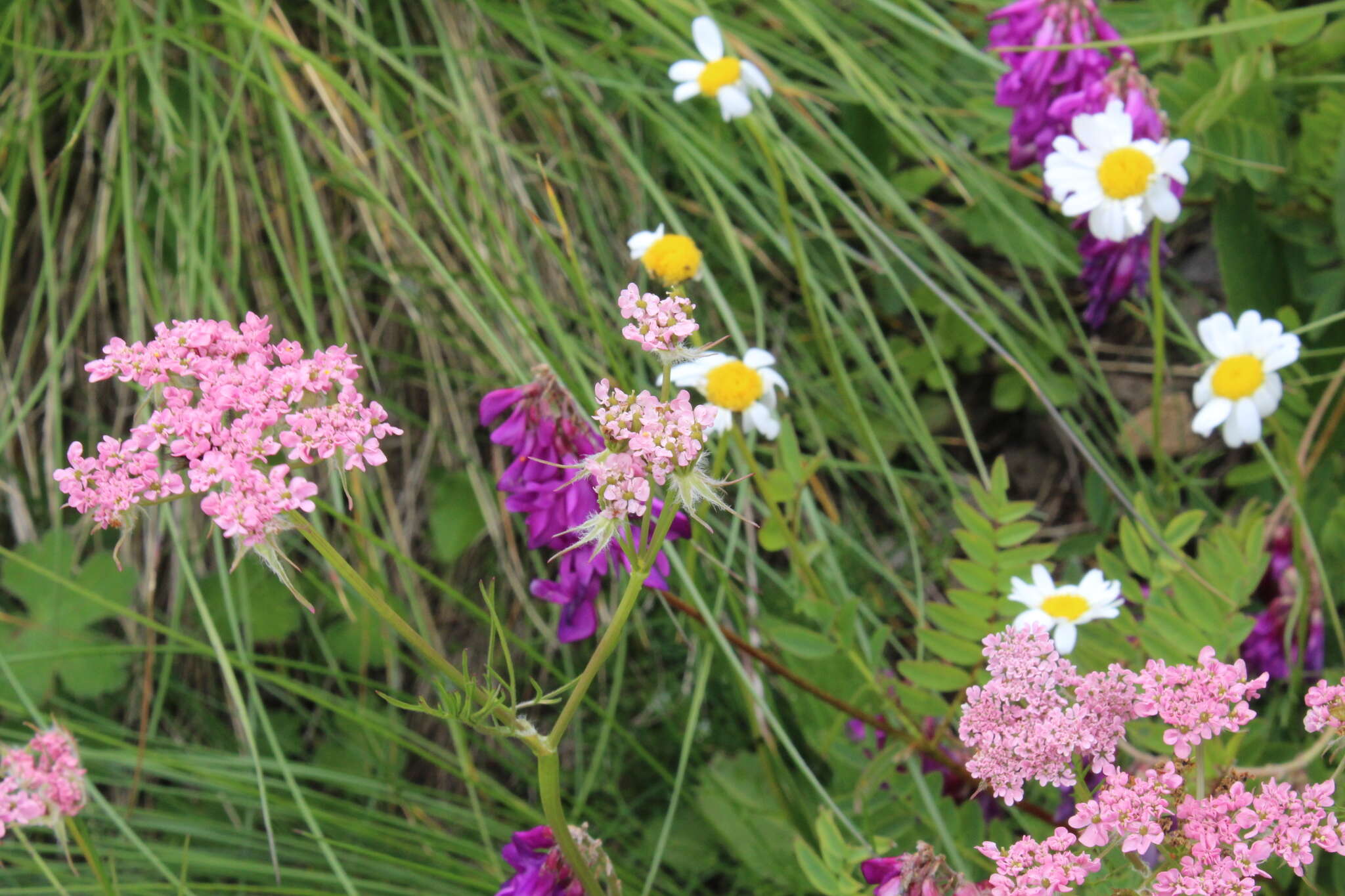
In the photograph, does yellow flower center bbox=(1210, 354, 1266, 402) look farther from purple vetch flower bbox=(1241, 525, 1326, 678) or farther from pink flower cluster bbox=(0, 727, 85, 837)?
pink flower cluster bbox=(0, 727, 85, 837)

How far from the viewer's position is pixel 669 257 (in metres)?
1.23

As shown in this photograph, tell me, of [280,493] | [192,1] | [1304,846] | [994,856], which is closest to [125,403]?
[192,1]

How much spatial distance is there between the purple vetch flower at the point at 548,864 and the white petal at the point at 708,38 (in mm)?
917

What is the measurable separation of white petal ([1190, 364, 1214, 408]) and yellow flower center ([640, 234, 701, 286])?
0.55 m

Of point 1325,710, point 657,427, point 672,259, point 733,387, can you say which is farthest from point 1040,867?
point 672,259

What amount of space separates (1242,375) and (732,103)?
62 cm

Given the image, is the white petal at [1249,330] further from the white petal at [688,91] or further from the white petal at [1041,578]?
the white petal at [688,91]

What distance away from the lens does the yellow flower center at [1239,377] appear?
123 cm

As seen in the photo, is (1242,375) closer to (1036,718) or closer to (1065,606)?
(1065,606)

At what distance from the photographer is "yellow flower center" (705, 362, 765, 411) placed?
117cm

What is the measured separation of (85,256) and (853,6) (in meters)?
1.27

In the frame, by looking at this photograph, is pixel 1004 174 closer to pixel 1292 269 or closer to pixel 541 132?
pixel 1292 269

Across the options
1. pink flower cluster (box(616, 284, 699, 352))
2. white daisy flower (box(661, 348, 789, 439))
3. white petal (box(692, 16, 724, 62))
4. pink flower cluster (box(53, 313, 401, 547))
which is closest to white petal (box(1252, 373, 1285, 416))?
white daisy flower (box(661, 348, 789, 439))

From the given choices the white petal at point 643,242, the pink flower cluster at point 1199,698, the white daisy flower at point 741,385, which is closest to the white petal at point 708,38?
the white petal at point 643,242
